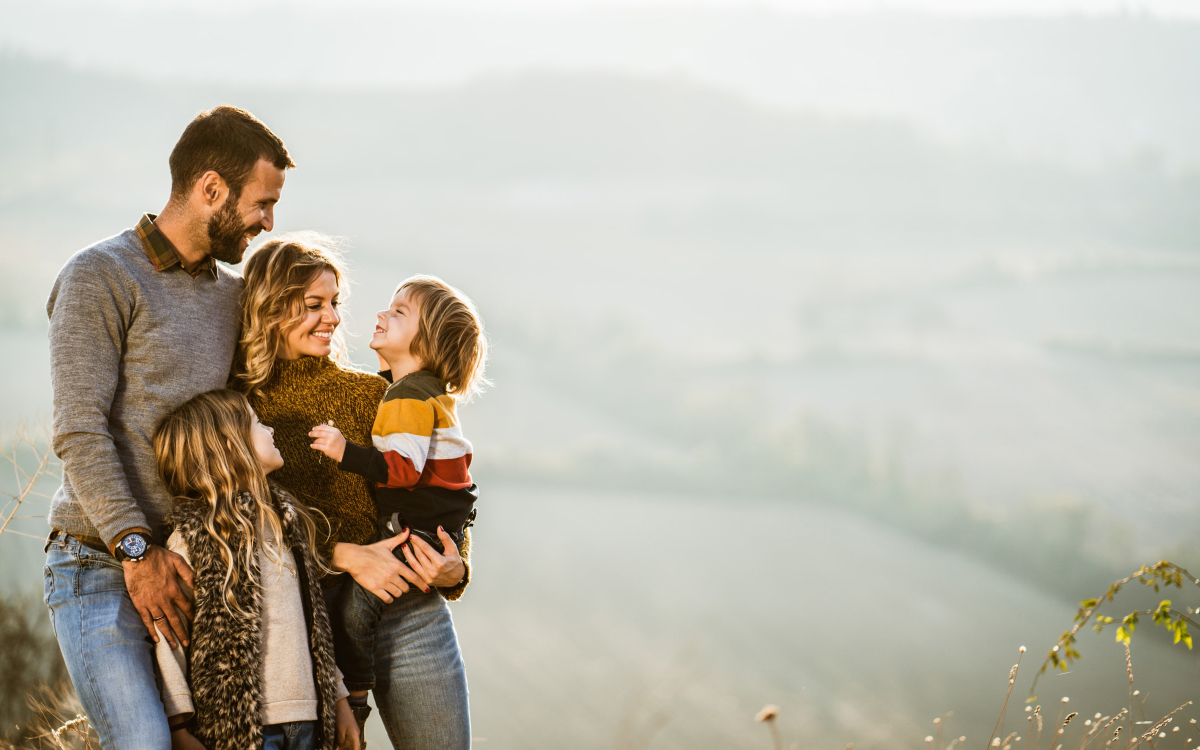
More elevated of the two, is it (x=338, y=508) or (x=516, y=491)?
(x=338, y=508)

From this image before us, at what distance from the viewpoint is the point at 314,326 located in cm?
215

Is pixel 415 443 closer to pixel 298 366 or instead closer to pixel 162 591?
pixel 298 366

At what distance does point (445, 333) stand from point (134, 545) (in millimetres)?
853

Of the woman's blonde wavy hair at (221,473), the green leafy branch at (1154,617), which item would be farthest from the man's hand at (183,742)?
the green leafy branch at (1154,617)

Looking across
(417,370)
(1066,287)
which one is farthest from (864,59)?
(417,370)

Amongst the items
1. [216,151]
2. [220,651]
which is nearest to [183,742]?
[220,651]

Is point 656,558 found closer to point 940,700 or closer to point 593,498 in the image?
point 593,498

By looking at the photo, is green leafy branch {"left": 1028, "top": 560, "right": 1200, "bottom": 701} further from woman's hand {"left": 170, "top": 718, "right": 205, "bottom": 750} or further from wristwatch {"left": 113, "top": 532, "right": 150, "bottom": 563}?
wristwatch {"left": 113, "top": 532, "right": 150, "bottom": 563}

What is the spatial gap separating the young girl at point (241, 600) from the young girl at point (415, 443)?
0.48ft

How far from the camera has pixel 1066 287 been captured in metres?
32.8

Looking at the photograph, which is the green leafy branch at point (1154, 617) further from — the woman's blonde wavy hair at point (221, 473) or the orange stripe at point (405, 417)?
the woman's blonde wavy hair at point (221, 473)

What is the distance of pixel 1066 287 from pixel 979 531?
32.9ft

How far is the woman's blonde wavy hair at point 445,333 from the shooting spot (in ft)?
7.22

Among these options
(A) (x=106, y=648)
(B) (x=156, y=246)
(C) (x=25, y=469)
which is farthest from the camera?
(C) (x=25, y=469)
